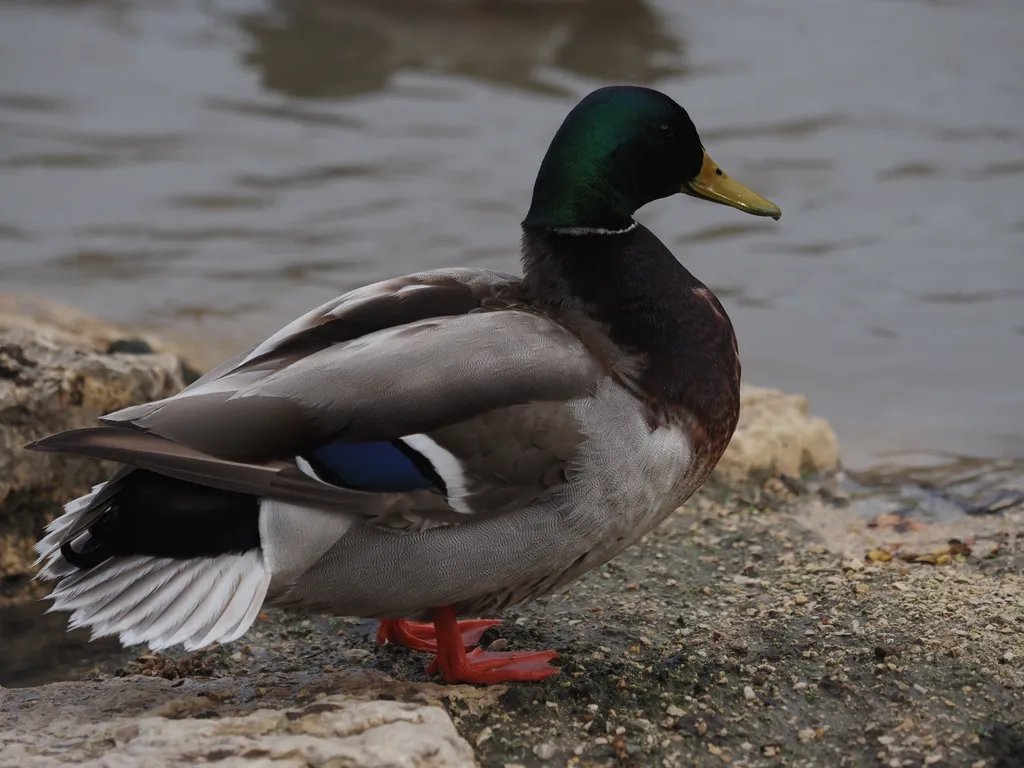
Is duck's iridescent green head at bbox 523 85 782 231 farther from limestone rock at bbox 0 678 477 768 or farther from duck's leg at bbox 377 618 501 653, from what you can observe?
limestone rock at bbox 0 678 477 768

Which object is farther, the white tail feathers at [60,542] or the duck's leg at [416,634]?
the duck's leg at [416,634]

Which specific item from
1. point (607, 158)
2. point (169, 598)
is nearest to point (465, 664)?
point (169, 598)

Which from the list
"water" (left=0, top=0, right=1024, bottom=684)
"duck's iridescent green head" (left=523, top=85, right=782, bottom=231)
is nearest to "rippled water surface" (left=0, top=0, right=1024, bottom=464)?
"water" (left=0, top=0, right=1024, bottom=684)

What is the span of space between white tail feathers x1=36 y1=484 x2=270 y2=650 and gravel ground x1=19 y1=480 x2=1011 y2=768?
0.27 m

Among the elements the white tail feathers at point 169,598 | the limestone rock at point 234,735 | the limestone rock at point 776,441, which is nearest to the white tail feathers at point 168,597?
the white tail feathers at point 169,598

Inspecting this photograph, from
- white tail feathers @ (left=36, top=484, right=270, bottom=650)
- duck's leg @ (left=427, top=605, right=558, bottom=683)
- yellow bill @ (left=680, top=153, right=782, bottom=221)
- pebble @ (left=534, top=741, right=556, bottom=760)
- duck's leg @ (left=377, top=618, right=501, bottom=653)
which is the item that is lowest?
duck's leg @ (left=377, top=618, right=501, bottom=653)

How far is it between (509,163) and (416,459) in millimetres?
7574

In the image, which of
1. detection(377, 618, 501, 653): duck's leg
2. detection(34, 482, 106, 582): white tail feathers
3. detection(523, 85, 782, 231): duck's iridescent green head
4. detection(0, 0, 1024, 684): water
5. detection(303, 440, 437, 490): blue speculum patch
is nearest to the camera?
detection(303, 440, 437, 490): blue speculum patch

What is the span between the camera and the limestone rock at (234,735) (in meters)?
2.71

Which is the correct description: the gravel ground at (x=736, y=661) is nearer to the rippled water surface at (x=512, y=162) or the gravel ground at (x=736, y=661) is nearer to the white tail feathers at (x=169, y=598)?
the white tail feathers at (x=169, y=598)

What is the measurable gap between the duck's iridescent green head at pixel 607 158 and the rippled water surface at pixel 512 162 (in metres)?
3.15

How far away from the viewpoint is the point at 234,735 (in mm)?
2809

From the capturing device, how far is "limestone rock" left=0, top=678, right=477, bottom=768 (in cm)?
271

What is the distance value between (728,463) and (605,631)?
5.00 ft
